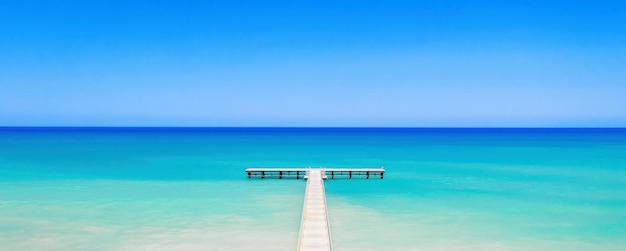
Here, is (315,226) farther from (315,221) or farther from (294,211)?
(294,211)

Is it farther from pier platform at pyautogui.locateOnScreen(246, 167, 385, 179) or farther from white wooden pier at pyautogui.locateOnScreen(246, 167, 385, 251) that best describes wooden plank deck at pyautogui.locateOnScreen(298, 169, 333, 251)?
pier platform at pyautogui.locateOnScreen(246, 167, 385, 179)

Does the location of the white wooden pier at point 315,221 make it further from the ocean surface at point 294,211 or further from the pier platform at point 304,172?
the pier platform at point 304,172

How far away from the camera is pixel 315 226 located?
14.5 meters

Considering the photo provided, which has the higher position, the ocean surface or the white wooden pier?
the white wooden pier

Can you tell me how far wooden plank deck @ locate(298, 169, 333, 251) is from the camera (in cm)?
1259

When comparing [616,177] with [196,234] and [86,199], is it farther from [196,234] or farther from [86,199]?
[86,199]

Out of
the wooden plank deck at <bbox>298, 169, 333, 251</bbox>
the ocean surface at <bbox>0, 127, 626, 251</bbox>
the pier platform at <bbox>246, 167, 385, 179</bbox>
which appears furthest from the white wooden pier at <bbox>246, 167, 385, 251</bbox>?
the pier platform at <bbox>246, 167, 385, 179</bbox>

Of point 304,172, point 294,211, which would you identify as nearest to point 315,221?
point 294,211

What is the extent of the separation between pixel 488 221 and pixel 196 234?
10.2 meters

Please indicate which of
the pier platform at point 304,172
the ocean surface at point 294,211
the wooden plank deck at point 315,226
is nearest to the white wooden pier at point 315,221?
the wooden plank deck at point 315,226

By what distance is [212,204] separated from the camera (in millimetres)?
21328

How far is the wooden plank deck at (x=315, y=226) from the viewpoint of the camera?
12.6 meters

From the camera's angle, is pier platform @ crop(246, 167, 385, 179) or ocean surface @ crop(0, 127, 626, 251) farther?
pier platform @ crop(246, 167, 385, 179)

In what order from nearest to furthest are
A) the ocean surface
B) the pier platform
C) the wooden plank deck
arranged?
the wooden plank deck
the ocean surface
the pier platform
